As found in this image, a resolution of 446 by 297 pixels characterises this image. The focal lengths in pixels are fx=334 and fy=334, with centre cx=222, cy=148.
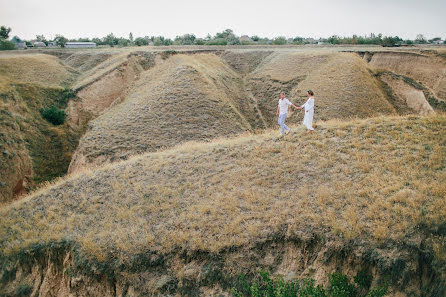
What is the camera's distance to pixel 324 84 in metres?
31.2

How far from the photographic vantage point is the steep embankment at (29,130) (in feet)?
75.1

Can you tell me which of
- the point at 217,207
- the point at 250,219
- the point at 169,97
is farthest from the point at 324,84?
the point at 250,219

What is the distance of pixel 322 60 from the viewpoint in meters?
35.5

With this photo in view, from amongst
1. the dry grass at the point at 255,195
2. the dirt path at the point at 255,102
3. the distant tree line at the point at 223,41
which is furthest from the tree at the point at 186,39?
the dry grass at the point at 255,195

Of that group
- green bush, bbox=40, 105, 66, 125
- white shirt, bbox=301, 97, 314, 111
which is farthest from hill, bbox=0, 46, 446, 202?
white shirt, bbox=301, 97, 314, 111

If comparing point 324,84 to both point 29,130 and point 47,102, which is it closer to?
point 29,130

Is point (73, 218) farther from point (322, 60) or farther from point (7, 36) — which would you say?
point (7, 36)

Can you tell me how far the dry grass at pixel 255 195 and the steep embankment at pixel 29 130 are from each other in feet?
22.8

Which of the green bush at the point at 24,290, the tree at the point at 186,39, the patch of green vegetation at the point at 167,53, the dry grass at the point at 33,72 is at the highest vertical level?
the tree at the point at 186,39

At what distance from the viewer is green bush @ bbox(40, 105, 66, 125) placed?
2964 cm

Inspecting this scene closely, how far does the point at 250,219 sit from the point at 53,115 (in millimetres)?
24273

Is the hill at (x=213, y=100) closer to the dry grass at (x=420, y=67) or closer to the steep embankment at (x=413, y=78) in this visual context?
the steep embankment at (x=413, y=78)

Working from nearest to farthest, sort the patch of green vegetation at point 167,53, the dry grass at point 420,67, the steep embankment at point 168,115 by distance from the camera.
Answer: the steep embankment at point 168,115 → the dry grass at point 420,67 → the patch of green vegetation at point 167,53

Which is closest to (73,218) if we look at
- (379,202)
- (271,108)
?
(379,202)
